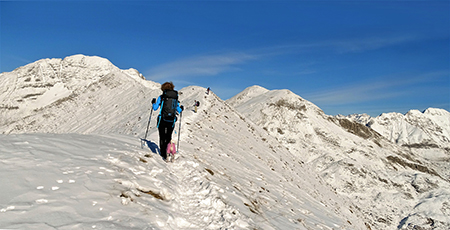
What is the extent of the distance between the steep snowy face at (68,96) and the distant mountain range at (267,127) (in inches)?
9.7

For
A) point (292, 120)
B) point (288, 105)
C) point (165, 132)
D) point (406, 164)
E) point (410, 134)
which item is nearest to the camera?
point (165, 132)

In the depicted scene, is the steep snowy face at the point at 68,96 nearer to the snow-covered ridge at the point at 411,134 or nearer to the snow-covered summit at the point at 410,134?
the snow-covered ridge at the point at 411,134

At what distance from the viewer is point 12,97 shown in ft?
170

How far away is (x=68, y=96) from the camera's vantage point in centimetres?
5012

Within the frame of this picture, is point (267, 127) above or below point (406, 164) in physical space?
above

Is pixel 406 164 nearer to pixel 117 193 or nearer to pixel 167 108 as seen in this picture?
pixel 167 108

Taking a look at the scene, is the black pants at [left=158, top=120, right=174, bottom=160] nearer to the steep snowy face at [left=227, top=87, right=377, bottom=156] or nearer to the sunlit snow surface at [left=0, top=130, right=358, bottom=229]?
the sunlit snow surface at [left=0, top=130, right=358, bottom=229]

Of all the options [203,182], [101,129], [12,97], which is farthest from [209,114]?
[12,97]

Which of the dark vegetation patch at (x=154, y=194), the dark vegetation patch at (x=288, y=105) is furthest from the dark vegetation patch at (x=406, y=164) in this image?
the dark vegetation patch at (x=154, y=194)

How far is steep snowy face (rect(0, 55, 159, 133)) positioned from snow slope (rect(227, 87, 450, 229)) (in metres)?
33.5

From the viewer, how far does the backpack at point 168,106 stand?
30.2 feet

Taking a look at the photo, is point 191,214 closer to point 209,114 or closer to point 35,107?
point 209,114

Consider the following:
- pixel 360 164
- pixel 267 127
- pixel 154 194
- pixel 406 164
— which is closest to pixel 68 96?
pixel 267 127

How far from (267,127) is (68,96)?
45.2 metres
